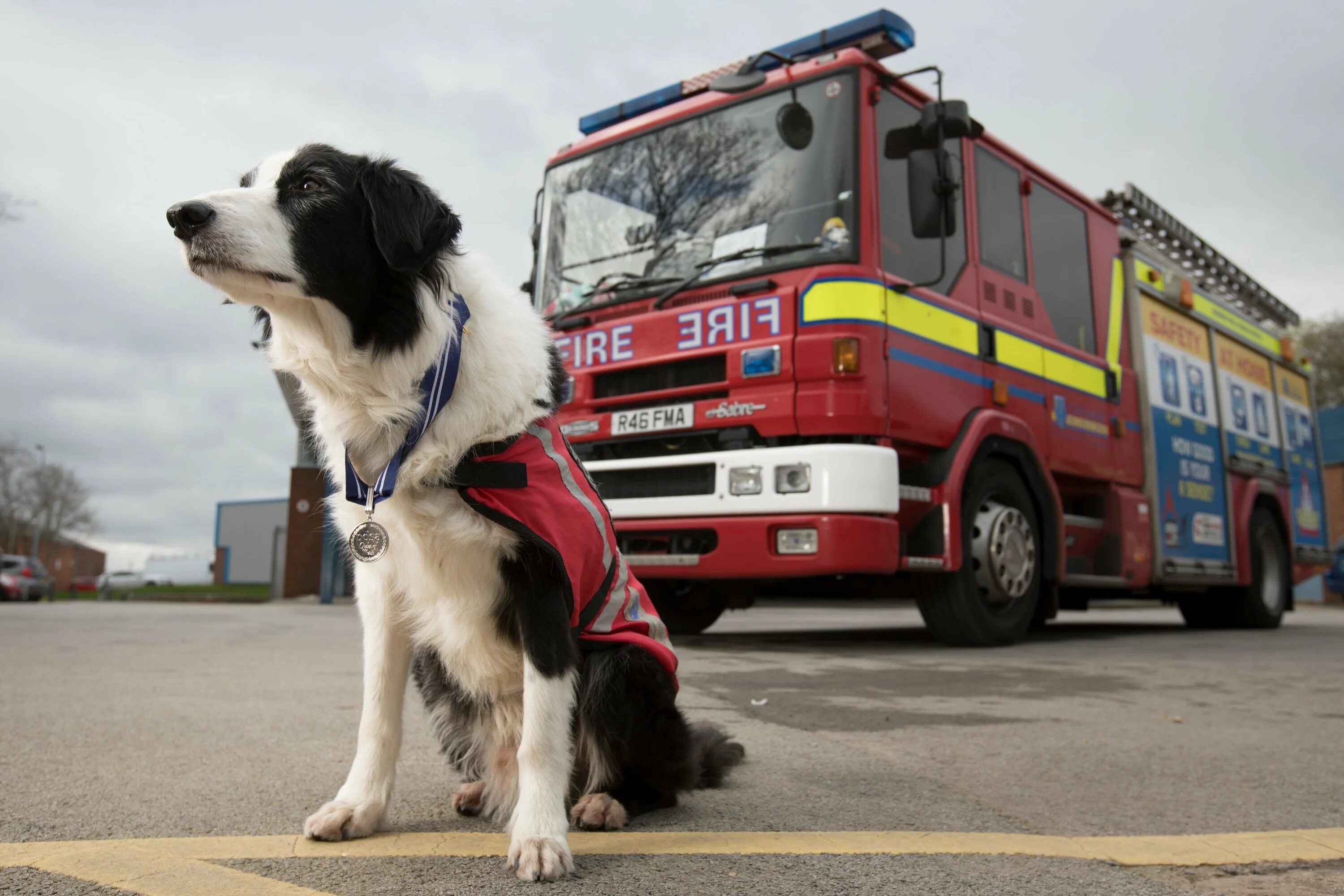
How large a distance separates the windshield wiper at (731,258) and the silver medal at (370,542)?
13.1 ft

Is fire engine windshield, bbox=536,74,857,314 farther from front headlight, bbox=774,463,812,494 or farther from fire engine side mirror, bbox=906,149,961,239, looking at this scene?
front headlight, bbox=774,463,812,494

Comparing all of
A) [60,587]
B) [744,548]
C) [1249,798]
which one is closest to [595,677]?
[1249,798]

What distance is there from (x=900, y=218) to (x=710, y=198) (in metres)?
1.13

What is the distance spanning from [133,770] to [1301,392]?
1282 centimetres

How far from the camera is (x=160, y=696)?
4.21 meters

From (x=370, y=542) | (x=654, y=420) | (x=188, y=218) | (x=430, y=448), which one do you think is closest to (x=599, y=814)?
(x=370, y=542)

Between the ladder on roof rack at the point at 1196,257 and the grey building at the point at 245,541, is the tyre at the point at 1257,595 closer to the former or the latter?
the ladder on roof rack at the point at 1196,257

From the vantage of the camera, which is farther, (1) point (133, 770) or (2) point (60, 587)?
(2) point (60, 587)

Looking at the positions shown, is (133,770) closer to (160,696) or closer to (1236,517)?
(160,696)

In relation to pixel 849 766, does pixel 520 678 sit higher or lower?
higher

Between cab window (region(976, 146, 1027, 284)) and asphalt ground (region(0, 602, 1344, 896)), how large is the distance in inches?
102

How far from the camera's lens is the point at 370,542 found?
6.70 feet

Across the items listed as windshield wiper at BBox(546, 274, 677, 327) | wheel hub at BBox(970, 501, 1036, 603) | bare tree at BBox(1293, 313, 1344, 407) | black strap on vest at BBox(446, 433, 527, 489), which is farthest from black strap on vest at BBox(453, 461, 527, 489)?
bare tree at BBox(1293, 313, 1344, 407)

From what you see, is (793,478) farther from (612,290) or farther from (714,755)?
(714,755)
